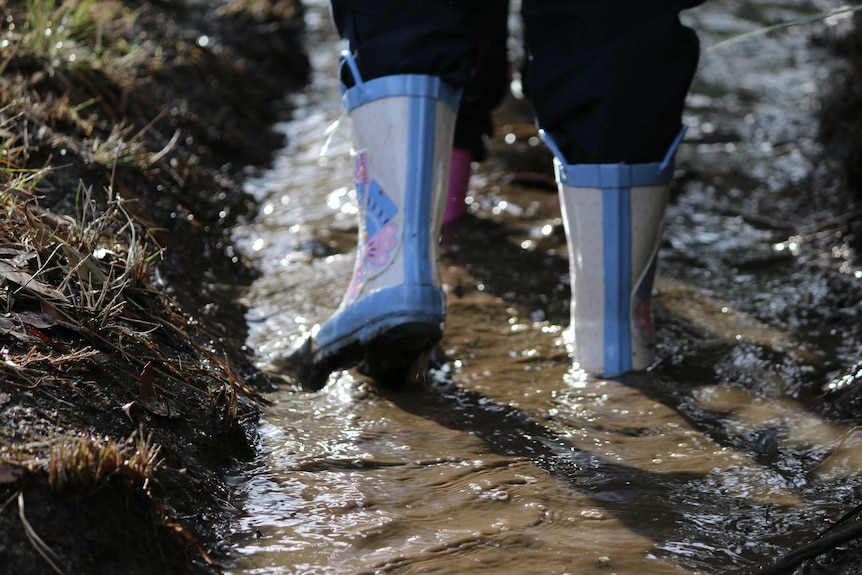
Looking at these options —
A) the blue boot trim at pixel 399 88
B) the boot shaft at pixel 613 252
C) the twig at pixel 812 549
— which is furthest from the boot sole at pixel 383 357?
the twig at pixel 812 549

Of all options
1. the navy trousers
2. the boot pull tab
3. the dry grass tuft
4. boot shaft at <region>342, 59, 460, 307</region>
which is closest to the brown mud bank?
the dry grass tuft

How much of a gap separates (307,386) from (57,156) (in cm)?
87

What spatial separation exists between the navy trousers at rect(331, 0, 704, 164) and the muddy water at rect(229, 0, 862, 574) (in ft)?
1.50

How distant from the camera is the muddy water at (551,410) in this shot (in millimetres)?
1352

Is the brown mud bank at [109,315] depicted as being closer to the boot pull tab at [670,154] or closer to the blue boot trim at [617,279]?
the blue boot trim at [617,279]

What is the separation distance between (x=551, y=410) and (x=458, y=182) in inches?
48.4

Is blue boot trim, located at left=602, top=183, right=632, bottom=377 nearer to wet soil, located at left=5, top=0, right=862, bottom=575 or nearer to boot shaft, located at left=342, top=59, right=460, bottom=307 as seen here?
wet soil, located at left=5, top=0, right=862, bottom=575

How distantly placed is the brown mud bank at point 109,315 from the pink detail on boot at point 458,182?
687 mm

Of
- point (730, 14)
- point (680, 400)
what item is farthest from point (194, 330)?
point (730, 14)

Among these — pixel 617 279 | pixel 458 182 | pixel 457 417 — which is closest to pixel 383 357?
pixel 457 417

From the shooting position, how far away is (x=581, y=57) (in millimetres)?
1903

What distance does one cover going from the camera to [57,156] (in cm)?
225

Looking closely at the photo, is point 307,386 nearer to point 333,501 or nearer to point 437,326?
point 437,326

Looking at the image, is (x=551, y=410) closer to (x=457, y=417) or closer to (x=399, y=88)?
(x=457, y=417)
